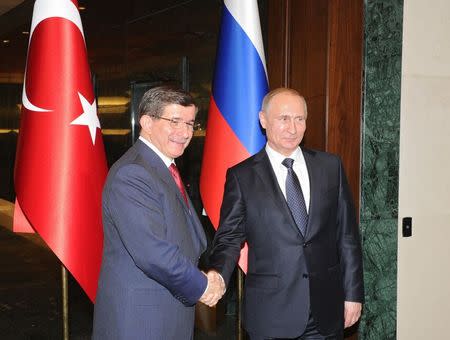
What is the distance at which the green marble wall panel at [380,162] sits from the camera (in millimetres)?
2996

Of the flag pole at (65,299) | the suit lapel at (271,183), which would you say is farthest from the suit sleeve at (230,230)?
the flag pole at (65,299)

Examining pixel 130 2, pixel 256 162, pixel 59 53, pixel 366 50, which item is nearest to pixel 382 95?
pixel 366 50

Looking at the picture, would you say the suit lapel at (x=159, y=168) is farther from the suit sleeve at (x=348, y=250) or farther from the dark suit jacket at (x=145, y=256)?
the suit sleeve at (x=348, y=250)

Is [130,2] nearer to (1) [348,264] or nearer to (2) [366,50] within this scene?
(2) [366,50]

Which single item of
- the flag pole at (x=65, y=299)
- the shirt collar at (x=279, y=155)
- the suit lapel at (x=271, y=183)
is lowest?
the flag pole at (x=65, y=299)

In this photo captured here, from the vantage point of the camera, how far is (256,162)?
2311mm

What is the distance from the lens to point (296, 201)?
87.7 inches

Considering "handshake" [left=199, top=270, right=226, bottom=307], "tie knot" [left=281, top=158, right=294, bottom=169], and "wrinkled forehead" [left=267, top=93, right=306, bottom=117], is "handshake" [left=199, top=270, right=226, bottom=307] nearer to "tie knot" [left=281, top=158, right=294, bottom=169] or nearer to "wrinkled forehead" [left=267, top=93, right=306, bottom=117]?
"tie knot" [left=281, top=158, right=294, bottom=169]

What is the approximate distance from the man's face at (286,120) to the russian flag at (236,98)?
528mm

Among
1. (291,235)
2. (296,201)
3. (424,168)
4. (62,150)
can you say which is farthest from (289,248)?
(424,168)

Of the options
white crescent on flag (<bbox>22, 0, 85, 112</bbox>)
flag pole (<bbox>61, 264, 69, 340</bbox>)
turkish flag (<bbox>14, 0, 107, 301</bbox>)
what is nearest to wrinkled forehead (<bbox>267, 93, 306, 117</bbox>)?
turkish flag (<bbox>14, 0, 107, 301</bbox>)

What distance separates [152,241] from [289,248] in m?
0.61

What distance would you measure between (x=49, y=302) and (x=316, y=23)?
3731 millimetres

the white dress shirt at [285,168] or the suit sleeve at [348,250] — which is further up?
the white dress shirt at [285,168]
